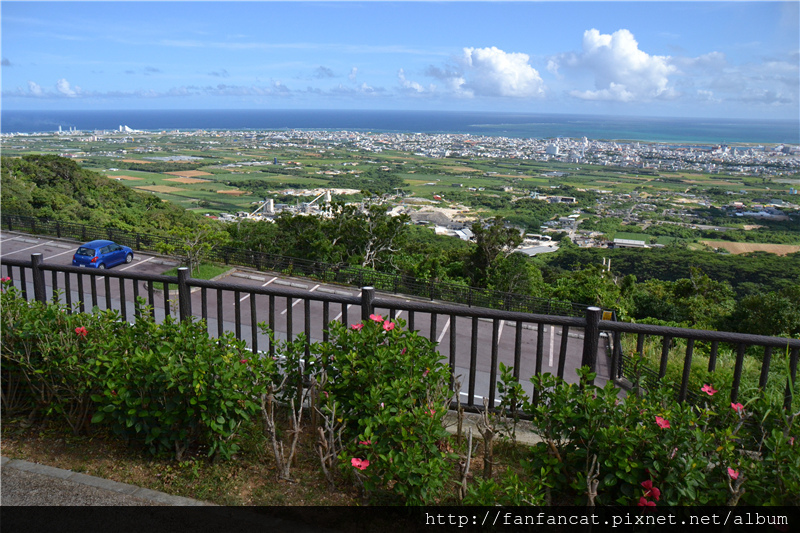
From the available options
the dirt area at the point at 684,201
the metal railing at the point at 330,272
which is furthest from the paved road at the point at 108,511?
the dirt area at the point at 684,201

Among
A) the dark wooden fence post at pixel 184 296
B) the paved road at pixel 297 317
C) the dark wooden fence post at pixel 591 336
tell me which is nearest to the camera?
the dark wooden fence post at pixel 591 336

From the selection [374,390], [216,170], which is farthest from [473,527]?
[216,170]

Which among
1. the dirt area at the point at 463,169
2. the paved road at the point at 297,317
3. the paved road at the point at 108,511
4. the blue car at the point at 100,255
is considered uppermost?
the paved road at the point at 108,511

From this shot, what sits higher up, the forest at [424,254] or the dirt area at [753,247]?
A: the forest at [424,254]

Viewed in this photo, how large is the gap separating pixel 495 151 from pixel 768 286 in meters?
137

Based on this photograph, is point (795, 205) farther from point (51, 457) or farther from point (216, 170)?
point (51, 457)

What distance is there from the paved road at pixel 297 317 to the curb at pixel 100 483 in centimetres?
412

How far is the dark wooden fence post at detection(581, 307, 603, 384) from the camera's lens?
→ 11.0 ft

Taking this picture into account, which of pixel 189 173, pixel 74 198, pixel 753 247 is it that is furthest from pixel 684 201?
pixel 74 198

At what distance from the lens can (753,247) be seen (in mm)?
61344

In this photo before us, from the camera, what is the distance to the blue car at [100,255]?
16906 mm

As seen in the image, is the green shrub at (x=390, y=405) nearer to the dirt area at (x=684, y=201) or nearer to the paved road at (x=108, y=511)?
the paved road at (x=108, y=511)

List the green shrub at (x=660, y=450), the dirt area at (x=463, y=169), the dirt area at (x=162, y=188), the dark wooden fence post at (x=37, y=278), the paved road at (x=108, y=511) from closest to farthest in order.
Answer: the green shrub at (x=660, y=450) < the paved road at (x=108, y=511) < the dark wooden fence post at (x=37, y=278) < the dirt area at (x=162, y=188) < the dirt area at (x=463, y=169)

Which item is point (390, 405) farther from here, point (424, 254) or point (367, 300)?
point (424, 254)
